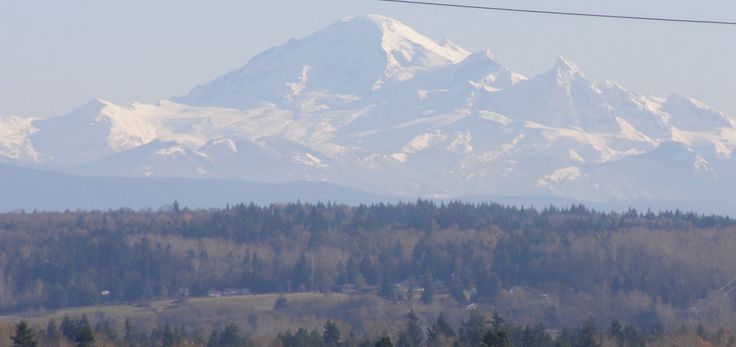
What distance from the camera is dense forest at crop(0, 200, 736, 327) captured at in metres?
129

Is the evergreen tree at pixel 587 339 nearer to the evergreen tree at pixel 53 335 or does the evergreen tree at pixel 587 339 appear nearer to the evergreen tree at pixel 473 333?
the evergreen tree at pixel 473 333

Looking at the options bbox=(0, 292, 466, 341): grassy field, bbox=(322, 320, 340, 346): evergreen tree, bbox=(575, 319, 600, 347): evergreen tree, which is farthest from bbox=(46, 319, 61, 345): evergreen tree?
bbox=(575, 319, 600, 347): evergreen tree

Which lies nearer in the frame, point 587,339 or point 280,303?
point 587,339

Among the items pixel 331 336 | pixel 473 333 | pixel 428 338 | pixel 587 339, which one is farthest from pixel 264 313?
pixel 587 339

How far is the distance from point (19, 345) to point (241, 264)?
81.9 metres

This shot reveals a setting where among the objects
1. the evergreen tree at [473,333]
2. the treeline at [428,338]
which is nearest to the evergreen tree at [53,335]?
the treeline at [428,338]

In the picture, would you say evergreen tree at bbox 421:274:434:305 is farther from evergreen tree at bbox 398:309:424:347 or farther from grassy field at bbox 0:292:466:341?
evergreen tree at bbox 398:309:424:347

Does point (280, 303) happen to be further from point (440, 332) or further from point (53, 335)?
point (53, 335)

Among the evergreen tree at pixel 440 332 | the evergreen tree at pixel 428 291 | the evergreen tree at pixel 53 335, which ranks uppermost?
the evergreen tree at pixel 428 291

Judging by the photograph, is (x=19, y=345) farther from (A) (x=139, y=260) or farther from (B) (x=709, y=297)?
(A) (x=139, y=260)

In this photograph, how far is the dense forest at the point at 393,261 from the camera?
12900cm

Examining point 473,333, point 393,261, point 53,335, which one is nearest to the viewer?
point 473,333

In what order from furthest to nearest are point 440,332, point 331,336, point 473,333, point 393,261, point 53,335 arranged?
point 393,261
point 331,336
point 440,332
point 53,335
point 473,333

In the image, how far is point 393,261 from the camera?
475ft
